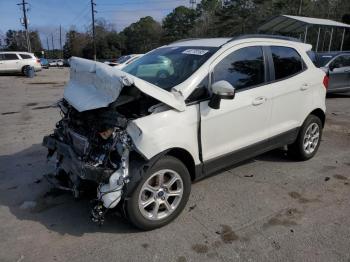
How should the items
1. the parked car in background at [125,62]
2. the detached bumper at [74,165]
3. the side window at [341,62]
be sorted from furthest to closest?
the side window at [341,62], the parked car in background at [125,62], the detached bumper at [74,165]

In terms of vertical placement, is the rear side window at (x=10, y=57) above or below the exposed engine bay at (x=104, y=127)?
below

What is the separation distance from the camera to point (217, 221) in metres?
3.83

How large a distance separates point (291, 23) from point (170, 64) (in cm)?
2121

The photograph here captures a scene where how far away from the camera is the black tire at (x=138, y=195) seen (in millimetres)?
3426

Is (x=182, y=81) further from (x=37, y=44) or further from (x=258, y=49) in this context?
(x=37, y=44)

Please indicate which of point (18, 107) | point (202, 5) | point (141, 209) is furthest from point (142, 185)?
point (202, 5)

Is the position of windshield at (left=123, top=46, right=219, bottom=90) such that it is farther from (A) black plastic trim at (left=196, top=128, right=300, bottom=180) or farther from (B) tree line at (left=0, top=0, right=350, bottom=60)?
(B) tree line at (left=0, top=0, right=350, bottom=60)

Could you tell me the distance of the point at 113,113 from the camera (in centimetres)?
361

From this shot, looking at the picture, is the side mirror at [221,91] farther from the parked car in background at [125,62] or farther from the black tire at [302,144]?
the black tire at [302,144]

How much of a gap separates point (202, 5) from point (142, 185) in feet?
245

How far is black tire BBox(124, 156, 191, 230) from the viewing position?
3.43 m

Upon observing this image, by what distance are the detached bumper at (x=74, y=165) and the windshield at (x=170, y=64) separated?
1.17 meters

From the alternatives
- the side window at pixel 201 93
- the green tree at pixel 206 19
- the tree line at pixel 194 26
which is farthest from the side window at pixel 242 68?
the green tree at pixel 206 19

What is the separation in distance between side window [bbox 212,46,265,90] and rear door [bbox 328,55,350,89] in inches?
343
